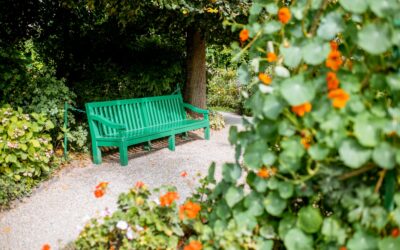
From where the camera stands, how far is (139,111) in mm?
6730

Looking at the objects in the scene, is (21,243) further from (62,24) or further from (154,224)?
(62,24)

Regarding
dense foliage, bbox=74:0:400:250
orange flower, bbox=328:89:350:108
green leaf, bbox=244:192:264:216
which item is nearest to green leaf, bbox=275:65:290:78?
dense foliage, bbox=74:0:400:250

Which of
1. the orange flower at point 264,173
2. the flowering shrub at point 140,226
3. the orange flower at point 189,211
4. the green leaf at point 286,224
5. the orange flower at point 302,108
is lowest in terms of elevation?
the flowering shrub at point 140,226

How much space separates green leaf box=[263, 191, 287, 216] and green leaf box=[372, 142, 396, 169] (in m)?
0.49

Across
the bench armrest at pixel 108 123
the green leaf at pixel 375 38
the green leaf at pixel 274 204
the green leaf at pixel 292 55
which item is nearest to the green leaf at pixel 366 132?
the green leaf at pixel 375 38

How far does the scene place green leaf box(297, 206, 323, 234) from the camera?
1763 mm

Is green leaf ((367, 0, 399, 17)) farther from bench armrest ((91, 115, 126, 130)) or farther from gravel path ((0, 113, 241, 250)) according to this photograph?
bench armrest ((91, 115, 126, 130))

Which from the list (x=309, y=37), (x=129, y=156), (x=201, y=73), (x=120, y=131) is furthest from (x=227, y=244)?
(x=201, y=73)

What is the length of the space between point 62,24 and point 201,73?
2943mm

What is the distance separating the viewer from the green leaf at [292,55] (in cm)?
171

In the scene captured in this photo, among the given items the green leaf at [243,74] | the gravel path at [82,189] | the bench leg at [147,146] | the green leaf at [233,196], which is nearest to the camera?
the green leaf at [233,196]

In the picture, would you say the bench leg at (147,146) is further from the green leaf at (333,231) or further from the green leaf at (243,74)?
the green leaf at (333,231)

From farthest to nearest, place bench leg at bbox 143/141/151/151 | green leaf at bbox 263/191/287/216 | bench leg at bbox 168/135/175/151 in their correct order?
bench leg at bbox 143/141/151/151 → bench leg at bbox 168/135/175/151 → green leaf at bbox 263/191/287/216

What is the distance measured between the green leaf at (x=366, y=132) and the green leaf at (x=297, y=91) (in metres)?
0.21
